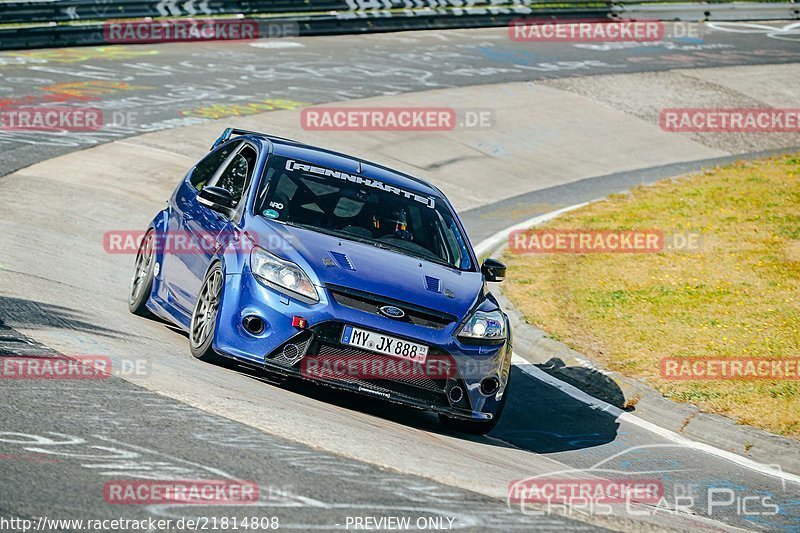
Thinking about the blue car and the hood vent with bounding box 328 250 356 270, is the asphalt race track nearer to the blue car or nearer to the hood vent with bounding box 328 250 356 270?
the blue car

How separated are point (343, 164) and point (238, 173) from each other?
816 mm

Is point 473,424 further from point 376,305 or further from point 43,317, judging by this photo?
point 43,317

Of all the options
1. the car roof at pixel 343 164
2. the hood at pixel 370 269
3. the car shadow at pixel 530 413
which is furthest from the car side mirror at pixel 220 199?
the car shadow at pixel 530 413

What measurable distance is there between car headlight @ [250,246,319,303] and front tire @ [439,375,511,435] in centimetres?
130

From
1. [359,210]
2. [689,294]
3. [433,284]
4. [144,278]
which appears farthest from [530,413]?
[689,294]

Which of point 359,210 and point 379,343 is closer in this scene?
point 379,343

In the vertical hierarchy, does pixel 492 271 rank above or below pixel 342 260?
below

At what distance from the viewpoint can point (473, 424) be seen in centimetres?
787

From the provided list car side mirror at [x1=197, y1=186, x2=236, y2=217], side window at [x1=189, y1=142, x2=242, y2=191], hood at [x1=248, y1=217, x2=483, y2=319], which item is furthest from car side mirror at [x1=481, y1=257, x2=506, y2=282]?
side window at [x1=189, y1=142, x2=242, y2=191]

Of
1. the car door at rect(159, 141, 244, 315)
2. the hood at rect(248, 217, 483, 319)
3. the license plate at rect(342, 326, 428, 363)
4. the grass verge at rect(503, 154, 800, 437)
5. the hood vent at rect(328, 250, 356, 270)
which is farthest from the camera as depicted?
the grass verge at rect(503, 154, 800, 437)

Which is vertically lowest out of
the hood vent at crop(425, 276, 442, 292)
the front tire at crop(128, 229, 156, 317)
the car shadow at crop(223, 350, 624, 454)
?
the car shadow at crop(223, 350, 624, 454)

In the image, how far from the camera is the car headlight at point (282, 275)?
23.9 feet

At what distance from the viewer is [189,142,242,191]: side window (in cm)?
947

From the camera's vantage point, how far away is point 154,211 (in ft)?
47.2
